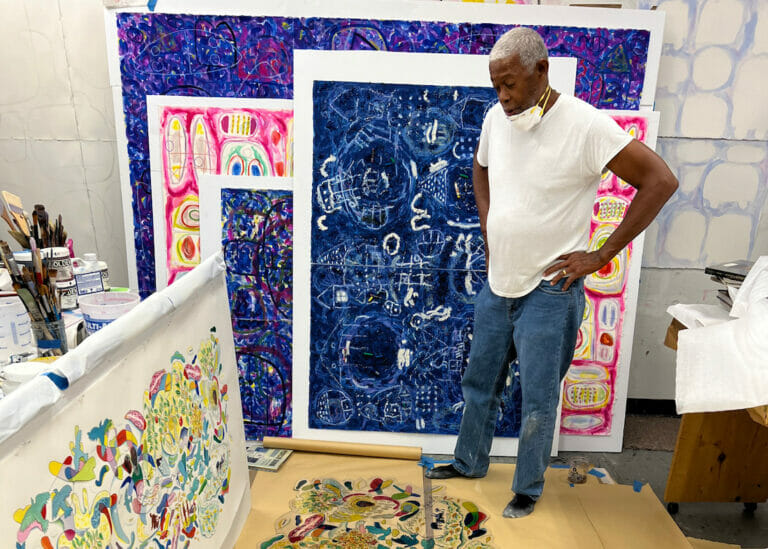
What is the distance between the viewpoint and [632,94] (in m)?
2.25

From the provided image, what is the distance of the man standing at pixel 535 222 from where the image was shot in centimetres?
168

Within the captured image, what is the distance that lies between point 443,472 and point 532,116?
1408mm

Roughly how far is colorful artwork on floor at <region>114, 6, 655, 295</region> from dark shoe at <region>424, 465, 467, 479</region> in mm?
1581

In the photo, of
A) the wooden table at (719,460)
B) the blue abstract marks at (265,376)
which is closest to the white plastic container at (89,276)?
the blue abstract marks at (265,376)

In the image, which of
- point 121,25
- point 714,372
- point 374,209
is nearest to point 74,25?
point 121,25

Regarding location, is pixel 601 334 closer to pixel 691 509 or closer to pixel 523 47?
pixel 691 509

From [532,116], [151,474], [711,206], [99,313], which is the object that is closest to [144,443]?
[151,474]

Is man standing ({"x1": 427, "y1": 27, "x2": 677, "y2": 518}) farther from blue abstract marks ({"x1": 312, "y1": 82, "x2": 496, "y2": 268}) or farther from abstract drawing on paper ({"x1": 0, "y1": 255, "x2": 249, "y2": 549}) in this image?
abstract drawing on paper ({"x1": 0, "y1": 255, "x2": 249, "y2": 549})

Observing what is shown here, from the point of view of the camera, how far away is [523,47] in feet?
5.41

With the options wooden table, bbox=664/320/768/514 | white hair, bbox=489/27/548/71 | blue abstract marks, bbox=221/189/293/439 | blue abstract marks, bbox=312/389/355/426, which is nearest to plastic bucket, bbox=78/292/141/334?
blue abstract marks, bbox=221/189/293/439

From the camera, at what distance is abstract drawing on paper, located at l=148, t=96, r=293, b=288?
2242 millimetres

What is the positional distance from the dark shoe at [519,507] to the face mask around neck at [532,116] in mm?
1318

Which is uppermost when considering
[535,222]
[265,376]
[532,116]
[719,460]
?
[532,116]

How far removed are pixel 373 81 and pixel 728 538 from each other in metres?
2.14
